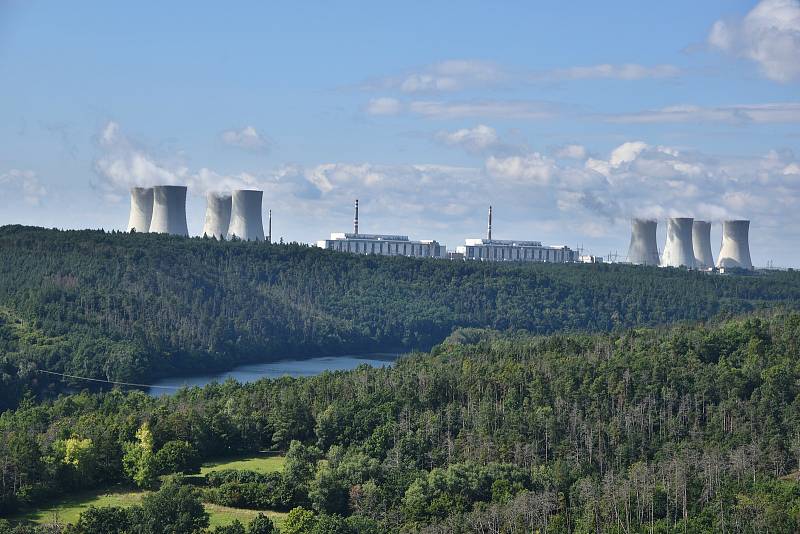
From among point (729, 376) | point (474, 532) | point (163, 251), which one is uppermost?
point (163, 251)

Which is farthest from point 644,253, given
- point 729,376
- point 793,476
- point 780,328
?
point 793,476

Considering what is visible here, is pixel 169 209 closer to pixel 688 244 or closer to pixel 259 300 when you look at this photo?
pixel 259 300

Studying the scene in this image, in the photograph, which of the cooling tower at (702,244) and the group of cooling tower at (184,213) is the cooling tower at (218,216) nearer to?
the group of cooling tower at (184,213)

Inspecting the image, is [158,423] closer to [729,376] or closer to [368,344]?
[729,376]

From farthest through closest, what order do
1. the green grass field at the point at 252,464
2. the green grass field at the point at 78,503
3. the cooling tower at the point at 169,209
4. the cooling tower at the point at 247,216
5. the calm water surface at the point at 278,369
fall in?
1. the cooling tower at the point at 247,216
2. the cooling tower at the point at 169,209
3. the calm water surface at the point at 278,369
4. the green grass field at the point at 252,464
5. the green grass field at the point at 78,503

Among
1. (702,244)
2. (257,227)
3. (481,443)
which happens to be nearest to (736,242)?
(702,244)

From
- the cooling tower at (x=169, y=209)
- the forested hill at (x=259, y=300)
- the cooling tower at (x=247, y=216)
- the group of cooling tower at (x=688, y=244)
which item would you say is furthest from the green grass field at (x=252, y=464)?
the group of cooling tower at (x=688, y=244)

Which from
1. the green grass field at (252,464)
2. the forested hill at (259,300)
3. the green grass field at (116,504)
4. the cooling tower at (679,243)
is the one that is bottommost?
the green grass field at (116,504)
